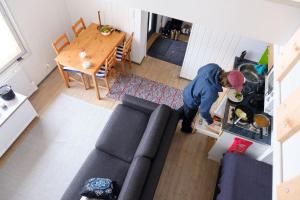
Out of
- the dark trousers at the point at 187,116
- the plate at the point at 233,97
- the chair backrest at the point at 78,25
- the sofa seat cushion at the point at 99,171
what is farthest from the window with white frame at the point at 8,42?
the plate at the point at 233,97

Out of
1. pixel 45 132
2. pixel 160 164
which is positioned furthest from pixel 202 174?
pixel 45 132

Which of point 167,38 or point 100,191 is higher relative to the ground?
point 100,191

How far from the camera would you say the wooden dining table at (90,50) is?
335 cm

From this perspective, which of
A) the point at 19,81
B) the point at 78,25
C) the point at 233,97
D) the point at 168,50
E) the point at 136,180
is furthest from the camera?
the point at 168,50

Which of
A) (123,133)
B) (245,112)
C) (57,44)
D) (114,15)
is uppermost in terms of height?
(114,15)

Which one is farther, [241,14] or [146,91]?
[146,91]

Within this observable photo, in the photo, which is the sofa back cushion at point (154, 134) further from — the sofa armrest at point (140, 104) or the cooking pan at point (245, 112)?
the cooking pan at point (245, 112)

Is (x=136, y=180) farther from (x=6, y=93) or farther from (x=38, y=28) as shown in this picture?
(x=38, y=28)

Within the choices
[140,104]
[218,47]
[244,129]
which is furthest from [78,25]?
[244,129]

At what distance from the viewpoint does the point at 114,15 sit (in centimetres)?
382

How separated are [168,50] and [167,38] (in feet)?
1.50

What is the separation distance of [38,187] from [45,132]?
86 centimetres

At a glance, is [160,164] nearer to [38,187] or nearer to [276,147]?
[276,147]

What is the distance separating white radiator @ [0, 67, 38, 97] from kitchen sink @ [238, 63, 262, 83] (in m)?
3.51
